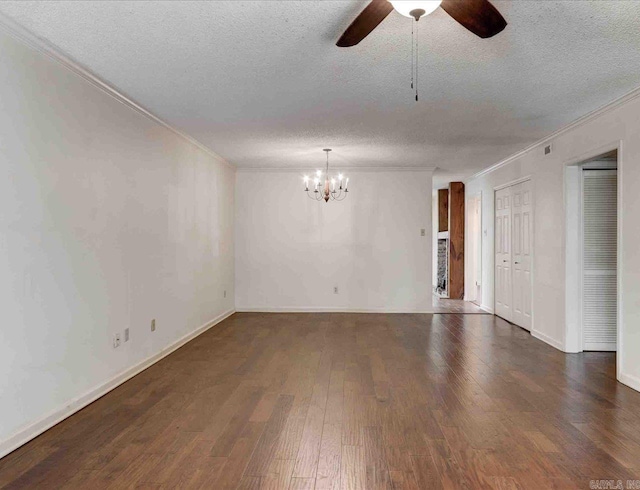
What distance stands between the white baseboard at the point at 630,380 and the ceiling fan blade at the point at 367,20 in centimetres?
347

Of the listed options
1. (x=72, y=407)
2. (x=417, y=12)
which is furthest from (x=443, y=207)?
(x=72, y=407)

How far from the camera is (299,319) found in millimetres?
6656

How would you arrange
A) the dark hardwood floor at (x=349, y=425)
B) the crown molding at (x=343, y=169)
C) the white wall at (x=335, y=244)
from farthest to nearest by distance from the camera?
the white wall at (x=335, y=244), the crown molding at (x=343, y=169), the dark hardwood floor at (x=349, y=425)

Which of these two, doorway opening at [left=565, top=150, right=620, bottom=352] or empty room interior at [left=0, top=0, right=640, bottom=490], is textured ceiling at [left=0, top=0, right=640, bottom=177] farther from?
doorway opening at [left=565, top=150, right=620, bottom=352]

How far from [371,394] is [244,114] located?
278 centimetres

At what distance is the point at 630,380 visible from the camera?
11.9ft

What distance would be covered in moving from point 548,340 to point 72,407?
4.91 metres

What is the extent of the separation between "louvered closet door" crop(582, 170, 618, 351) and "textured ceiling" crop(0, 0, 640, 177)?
0.80 meters

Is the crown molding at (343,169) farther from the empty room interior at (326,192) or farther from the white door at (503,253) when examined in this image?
the white door at (503,253)

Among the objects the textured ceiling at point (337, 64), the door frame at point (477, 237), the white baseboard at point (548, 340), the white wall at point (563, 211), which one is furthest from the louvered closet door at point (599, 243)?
the door frame at point (477, 237)

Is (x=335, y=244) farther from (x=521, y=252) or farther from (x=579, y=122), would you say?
(x=579, y=122)

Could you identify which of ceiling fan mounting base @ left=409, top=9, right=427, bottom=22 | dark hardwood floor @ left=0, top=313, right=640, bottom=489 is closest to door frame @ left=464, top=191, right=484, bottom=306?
dark hardwood floor @ left=0, top=313, right=640, bottom=489

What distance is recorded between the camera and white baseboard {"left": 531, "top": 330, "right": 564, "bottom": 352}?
→ 15.9ft

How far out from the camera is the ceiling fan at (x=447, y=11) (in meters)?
1.84
